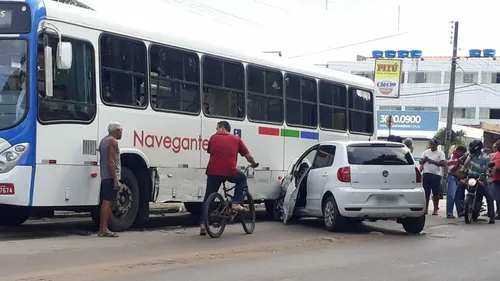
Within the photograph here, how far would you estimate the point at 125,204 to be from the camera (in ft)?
36.6

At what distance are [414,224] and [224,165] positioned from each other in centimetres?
375

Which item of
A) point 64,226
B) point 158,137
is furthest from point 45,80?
point 64,226

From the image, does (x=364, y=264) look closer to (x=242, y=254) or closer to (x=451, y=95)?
(x=242, y=254)

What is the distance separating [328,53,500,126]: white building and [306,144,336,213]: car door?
63619 mm

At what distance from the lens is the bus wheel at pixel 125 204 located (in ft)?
35.9

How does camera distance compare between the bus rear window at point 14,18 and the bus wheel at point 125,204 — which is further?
the bus wheel at point 125,204

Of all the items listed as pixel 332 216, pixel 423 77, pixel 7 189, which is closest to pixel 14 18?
pixel 7 189

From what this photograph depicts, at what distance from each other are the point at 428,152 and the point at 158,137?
7.08 m

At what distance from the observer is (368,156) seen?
39.6 feet

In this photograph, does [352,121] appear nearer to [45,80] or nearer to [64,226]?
[64,226]

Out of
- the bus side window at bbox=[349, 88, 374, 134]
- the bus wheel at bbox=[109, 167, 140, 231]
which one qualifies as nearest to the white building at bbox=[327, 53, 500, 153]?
the bus side window at bbox=[349, 88, 374, 134]

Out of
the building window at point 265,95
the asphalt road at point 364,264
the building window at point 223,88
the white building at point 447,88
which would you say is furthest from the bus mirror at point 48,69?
the white building at point 447,88

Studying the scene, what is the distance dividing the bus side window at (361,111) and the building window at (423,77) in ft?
209

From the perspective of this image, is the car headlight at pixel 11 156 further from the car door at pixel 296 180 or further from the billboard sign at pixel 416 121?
the billboard sign at pixel 416 121
